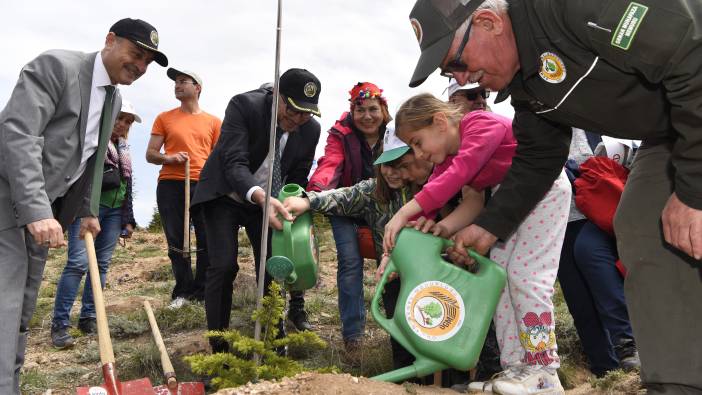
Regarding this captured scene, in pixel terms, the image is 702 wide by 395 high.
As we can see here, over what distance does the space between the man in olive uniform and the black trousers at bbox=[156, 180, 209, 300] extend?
383 cm

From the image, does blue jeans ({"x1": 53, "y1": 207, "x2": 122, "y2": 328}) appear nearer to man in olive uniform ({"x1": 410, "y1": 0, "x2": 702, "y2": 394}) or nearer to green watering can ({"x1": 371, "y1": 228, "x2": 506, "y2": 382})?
green watering can ({"x1": 371, "y1": 228, "x2": 506, "y2": 382})

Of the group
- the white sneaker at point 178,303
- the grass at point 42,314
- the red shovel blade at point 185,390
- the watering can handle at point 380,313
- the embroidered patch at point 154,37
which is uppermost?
the embroidered patch at point 154,37

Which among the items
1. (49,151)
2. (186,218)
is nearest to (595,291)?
(49,151)

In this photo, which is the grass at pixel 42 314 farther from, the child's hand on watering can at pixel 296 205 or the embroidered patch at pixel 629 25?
the embroidered patch at pixel 629 25

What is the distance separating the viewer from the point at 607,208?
10.6 ft

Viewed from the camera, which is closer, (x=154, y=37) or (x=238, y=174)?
(x=154, y=37)

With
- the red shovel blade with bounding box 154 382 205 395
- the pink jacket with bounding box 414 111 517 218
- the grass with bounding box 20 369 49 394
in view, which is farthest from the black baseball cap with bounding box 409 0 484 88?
the grass with bounding box 20 369 49 394

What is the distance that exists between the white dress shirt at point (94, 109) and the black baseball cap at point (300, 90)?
1.00m

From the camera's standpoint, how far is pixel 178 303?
17.6 ft

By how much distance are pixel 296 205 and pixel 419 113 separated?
2.76ft

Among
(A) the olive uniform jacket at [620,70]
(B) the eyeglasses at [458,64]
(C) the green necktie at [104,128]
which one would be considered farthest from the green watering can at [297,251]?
(B) the eyeglasses at [458,64]

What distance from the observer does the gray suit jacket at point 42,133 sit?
108 inches

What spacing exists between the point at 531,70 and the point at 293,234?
1765 mm

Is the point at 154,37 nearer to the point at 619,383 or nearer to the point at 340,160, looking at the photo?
the point at 340,160
